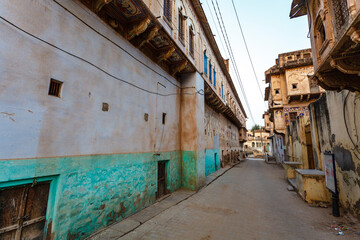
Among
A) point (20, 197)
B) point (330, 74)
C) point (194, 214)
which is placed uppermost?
point (330, 74)

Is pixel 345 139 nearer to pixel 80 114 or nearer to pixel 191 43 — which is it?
pixel 80 114

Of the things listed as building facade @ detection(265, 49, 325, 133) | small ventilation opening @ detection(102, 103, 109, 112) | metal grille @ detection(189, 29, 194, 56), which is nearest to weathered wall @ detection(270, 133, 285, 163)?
building facade @ detection(265, 49, 325, 133)

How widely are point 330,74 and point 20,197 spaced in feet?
27.0

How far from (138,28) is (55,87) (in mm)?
3462

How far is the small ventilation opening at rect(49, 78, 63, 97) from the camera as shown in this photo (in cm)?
382

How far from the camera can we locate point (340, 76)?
4812 mm

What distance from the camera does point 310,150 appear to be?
1228 centimetres

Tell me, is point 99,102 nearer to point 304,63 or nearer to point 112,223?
point 112,223

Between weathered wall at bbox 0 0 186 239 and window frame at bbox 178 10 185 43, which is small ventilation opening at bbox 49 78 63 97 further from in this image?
window frame at bbox 178 10 185 43

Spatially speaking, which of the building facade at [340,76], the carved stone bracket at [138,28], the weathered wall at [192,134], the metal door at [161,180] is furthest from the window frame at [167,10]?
the metal door at [161,180]

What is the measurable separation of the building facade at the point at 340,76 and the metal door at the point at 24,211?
7.10 m

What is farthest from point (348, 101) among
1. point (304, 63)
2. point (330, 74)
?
point (304, 63)

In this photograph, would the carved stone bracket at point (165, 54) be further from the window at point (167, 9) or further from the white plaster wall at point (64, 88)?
the white plaster wall at point (64, 88)

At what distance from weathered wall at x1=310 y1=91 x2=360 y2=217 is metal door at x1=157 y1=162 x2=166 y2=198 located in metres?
6.81
